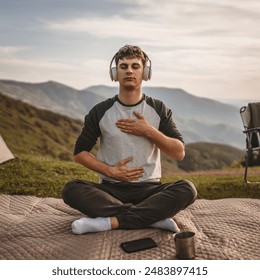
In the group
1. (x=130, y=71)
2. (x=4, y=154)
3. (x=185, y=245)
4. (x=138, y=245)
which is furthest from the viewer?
(x=4, y=154)

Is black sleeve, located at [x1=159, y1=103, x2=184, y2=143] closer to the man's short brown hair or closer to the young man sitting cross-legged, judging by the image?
the young man sitting cross-legged

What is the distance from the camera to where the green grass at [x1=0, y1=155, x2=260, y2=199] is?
448 centimetres

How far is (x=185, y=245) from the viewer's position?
2.43 meters

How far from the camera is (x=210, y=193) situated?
469cm

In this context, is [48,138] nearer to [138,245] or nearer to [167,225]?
[167,225]

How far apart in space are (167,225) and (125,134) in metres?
0.68

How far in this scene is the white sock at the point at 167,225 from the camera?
111 inches

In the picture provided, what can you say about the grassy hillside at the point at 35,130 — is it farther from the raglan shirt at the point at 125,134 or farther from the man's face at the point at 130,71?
the man's face at the point at 130,71

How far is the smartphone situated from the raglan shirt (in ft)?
1.82

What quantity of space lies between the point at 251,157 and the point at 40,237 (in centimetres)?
344

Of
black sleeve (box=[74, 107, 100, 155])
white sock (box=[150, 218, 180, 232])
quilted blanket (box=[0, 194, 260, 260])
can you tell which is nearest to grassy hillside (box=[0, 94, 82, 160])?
quilted blanket (box=[0, 194, 260, 260])

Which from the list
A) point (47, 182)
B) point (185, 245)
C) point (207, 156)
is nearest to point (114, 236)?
point (185, 245)
